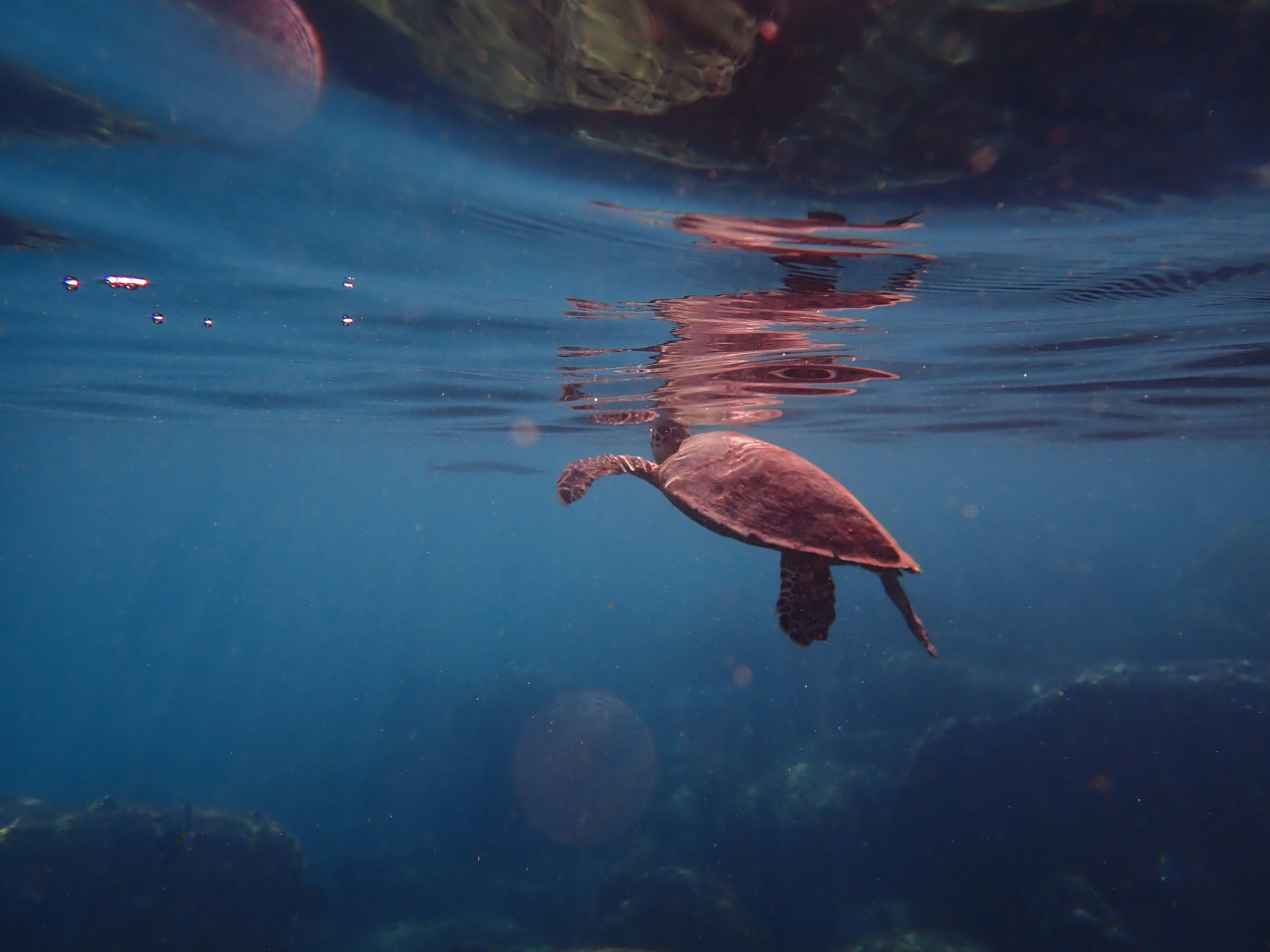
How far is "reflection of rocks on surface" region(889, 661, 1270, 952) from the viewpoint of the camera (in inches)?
478

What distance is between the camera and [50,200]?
7.69m

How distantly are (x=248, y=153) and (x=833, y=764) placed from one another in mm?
22192

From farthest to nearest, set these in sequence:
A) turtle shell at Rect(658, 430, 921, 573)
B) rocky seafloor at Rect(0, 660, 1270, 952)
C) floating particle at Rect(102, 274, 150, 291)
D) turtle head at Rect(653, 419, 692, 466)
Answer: rocky seafloor at Rect(0, 660, 1270, 952), turtle head at Rect(653, 419, 692, 466), floating particle at Rect(102, 274, 150, 291), turtle shell at Rect(658, 430, 921, 573)

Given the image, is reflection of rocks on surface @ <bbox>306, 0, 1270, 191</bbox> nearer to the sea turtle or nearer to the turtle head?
the sea turtle

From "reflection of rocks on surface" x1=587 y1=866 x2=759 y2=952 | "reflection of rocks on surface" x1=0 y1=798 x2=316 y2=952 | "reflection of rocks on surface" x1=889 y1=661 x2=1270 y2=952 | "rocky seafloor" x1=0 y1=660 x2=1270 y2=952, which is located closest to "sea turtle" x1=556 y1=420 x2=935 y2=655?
"reflection of rocks on surface" x1=587 y1=866 x2=759 y2=952

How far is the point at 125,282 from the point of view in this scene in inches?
411

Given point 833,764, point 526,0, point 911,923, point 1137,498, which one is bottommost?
point 911,923

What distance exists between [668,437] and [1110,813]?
15104mm

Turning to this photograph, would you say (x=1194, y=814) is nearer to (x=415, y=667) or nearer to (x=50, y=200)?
(x=50, y=200)

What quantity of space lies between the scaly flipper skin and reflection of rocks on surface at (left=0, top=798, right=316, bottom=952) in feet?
59.5

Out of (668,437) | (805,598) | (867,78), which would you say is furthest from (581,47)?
(668,437)

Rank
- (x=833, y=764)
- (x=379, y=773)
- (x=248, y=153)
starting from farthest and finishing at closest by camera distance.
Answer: (x=379, y=773) < (x=833, y=764) < (x=248, y=153)

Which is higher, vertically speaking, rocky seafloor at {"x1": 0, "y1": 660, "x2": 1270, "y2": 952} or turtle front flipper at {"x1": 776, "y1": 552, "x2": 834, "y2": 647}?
turtle front flipper at {"x1": 776, "y1": 552, "x2": 834, "y2": 647}

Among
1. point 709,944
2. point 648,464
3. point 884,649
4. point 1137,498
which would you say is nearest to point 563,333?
point 648,464
